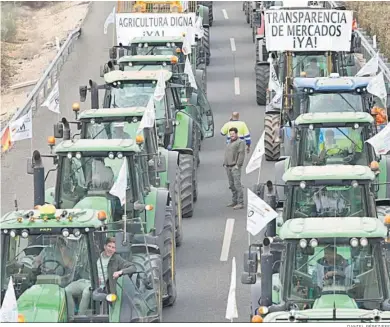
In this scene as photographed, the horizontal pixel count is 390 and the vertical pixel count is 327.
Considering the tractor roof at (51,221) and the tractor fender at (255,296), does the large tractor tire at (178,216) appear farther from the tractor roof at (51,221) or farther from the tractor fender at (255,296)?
the tractor roof at (51,221)

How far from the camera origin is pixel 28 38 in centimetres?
5319

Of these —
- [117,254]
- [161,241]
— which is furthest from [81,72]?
[117,254]

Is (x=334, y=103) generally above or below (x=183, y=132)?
above

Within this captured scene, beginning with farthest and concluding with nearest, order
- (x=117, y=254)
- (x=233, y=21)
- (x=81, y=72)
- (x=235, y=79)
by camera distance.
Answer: (x=233, y=21) < (x=81, y=72) < (x=235, y=79) < (x=117, y=254)

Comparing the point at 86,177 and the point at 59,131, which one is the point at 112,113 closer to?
the point at 59,131

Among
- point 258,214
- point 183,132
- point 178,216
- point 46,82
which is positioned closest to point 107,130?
point 178,216

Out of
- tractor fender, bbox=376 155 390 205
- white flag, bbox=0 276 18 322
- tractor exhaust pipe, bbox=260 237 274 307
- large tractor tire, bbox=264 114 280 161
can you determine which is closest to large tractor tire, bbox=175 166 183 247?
tractor fender, bbox=376 155 390 205

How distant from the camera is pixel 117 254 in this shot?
673 inches

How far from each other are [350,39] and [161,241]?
1054 cm

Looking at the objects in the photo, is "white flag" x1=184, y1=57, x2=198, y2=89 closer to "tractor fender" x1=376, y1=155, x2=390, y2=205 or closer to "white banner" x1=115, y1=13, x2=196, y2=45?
"white banner" x1=115, y1=13, x2=196, y2=45

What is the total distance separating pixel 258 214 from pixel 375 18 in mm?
24620

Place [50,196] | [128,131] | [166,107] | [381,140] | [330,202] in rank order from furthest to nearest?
[166,107]
[128,131]
[50,196]
[381,140]
[330,202]

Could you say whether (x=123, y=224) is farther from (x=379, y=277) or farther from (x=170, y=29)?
(x=170, y=29)
